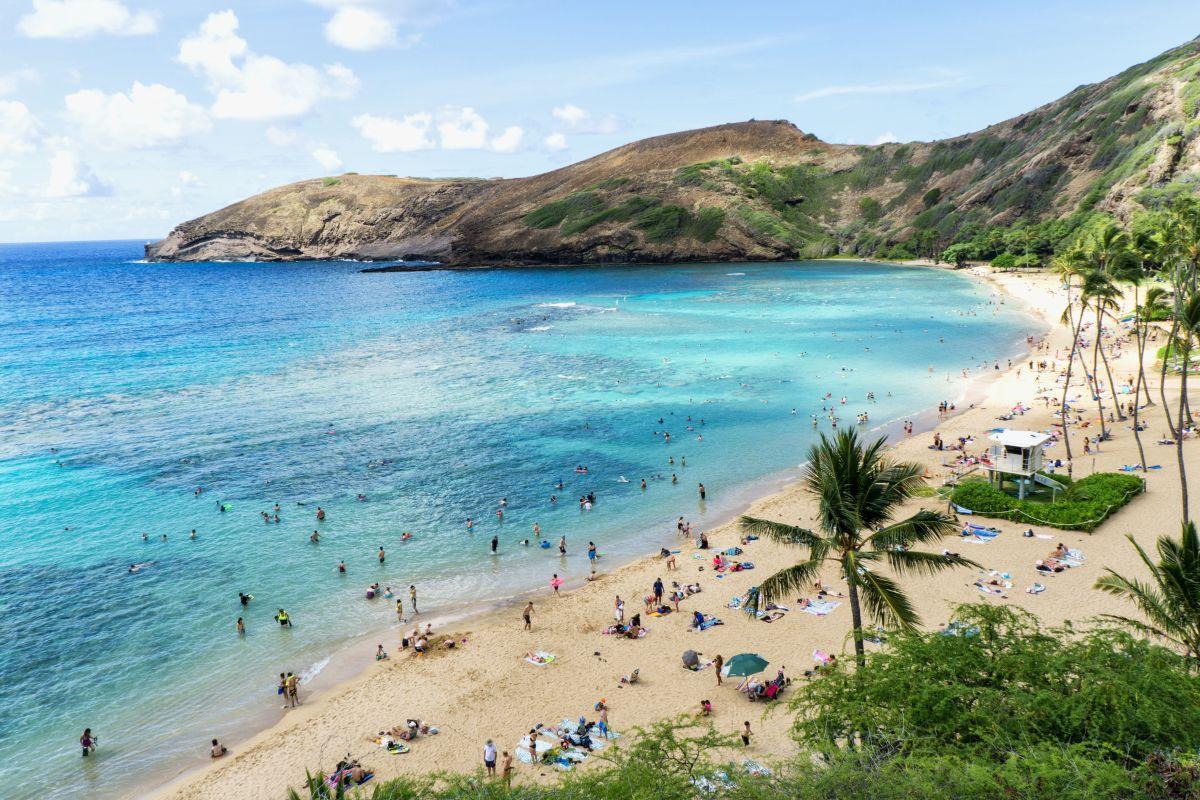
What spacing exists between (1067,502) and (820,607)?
47.6 ft

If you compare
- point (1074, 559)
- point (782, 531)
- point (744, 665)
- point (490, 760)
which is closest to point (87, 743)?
point (490, 760)

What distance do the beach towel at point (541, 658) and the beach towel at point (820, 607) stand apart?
32.9 ft

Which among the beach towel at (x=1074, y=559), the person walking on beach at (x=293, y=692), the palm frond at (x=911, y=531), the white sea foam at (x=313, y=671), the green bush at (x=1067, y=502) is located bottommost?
the white sea foam at (x=313, y=671)

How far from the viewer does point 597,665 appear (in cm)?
2622

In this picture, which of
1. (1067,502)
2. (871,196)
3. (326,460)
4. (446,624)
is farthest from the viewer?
(871,196)

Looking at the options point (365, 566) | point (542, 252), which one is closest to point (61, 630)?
point (365, 566)

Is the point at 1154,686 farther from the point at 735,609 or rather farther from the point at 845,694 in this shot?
the point at 735,609

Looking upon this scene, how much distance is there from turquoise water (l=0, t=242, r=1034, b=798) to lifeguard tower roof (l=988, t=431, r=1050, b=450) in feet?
43.7

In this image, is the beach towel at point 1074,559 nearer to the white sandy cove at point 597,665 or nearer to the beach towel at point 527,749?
the white sandy cove at point 597,665

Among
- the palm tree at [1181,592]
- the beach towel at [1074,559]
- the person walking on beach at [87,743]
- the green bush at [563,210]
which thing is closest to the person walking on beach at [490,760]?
the person walking on beach at [87,743]

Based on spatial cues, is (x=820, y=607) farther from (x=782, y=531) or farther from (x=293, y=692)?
(x=293, y=692)

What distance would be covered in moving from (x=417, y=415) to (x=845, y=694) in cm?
4692

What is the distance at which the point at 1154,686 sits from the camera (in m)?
14.4

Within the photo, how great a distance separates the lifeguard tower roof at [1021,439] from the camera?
112 feet
